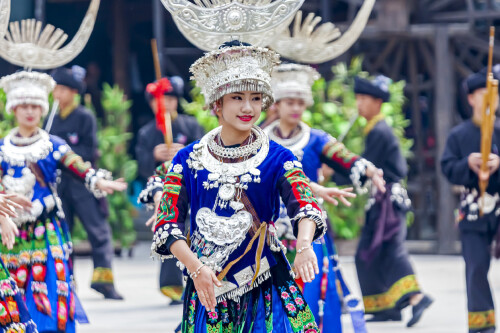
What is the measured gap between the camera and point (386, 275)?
8883 millimetres

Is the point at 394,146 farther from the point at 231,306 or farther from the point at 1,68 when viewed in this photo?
the point at 1,68

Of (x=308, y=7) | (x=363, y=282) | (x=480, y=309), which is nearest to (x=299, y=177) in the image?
(x=480, y=309)

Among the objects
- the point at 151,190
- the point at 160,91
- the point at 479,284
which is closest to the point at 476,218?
the point at 479,284

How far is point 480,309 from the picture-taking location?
741 cm

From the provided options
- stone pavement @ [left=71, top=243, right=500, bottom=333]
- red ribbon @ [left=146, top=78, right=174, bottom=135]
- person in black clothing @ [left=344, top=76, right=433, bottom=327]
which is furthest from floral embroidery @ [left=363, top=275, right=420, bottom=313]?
red ribbon @ [left=146, top=78, right=174, bottom=135]

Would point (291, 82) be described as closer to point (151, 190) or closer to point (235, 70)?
point (151, 190)

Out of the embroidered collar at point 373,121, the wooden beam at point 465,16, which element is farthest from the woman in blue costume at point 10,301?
the wooden beam at point 465,16

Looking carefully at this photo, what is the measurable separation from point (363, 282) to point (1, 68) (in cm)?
694

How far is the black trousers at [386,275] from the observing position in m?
8.72

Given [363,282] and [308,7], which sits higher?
[308,7]

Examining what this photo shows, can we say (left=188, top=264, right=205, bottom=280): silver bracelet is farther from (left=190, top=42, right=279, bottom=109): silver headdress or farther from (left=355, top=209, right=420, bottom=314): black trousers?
(left=355, top=209, right=420, bottom=314): black trousers

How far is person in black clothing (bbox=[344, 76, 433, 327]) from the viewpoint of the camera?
8.78 meters

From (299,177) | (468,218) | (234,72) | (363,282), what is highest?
(234,72)

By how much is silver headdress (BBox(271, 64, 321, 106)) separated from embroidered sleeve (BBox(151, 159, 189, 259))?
2351 millimetres
